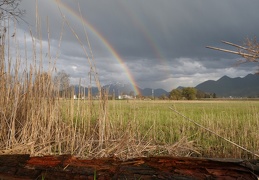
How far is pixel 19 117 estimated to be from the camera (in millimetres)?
4539

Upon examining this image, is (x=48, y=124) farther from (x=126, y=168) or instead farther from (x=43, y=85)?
(x=126, y=168)

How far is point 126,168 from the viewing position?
2391 millimetres

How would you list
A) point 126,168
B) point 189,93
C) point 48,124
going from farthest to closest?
point 189,93, point 48,124, point 126,168

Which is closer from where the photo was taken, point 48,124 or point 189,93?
point 48,124

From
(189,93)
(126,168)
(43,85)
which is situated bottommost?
(126,168)

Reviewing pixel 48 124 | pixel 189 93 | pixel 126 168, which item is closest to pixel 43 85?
pixel 48 124

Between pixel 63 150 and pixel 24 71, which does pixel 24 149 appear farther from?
pixel 24 71

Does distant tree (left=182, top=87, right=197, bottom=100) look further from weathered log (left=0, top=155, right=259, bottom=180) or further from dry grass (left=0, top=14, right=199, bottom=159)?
weathered log (left=0, top=155, right=259, bottom=180)

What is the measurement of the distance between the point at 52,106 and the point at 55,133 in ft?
1.45

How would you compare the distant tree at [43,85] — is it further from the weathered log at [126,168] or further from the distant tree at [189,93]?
the distant tree at [189,93]

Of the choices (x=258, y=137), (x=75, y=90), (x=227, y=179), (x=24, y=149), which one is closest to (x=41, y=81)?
(x=75, y=90)

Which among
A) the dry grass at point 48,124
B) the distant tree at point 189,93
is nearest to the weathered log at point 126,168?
the dry grass at point 48,124

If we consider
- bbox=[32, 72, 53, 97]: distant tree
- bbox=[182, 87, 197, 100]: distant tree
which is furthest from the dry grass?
bbox=[182, 87, 197, 100]: distant tree

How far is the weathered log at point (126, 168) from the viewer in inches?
85.8
